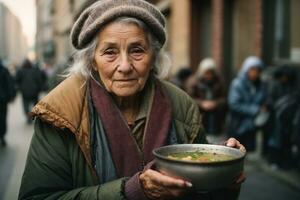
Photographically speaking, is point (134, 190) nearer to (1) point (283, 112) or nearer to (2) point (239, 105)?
(1) point (283, 112)

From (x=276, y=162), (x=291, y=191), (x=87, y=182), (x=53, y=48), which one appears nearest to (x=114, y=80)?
(x=87, y=182)

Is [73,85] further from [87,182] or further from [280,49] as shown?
[280,49]

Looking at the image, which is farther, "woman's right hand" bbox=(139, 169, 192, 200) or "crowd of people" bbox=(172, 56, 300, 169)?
"crowd of people" bbox=(172, 56, 300, 169)

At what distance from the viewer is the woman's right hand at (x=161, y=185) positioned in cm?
200

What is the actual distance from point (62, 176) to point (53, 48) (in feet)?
164

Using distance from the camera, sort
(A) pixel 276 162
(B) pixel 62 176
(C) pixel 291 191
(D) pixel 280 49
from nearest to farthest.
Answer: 1. (B) pixel 62 176
2. (C) pixel 291 191
3. (A) pixel 276 162
4. (D) pixel 280 49

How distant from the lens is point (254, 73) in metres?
8.07

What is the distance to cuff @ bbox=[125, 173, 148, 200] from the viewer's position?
7.09 ft

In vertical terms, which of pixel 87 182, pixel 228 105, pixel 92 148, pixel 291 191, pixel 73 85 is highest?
pixel 73 85

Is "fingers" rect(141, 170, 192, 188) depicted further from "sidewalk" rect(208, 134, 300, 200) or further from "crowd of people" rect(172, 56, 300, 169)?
"crowd of people" rect(172, 56, 300, 169)

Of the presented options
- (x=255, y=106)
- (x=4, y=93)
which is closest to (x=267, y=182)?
(x=255, y=106)

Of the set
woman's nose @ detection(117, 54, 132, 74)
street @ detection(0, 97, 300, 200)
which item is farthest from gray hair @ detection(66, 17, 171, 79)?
street @ detection(0, 97, 300, 200)

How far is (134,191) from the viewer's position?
2.18 meters

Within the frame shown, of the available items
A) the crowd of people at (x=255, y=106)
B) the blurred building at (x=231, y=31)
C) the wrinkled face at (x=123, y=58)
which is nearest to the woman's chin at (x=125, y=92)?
the wrinkled face at (x=123, y=58)
